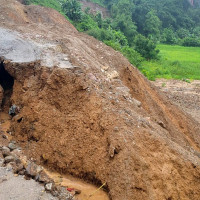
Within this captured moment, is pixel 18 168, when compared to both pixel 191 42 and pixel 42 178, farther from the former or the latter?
pixel 191 42

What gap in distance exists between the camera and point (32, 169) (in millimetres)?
5125

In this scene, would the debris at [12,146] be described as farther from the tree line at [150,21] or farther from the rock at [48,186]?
the tree line at [150,21]

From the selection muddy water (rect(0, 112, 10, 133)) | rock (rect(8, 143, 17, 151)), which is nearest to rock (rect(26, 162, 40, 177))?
rock (rect(8, 143, 17, 151))

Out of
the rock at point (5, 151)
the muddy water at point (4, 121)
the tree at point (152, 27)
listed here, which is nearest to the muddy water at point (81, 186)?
the rock at point (5, 151)

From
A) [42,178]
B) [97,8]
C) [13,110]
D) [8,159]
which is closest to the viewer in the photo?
[42,178]

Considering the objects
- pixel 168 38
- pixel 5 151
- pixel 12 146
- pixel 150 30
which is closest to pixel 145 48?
pixel 150 30

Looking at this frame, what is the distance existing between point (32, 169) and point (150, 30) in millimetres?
40362

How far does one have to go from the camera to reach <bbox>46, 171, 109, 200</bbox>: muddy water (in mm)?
4848

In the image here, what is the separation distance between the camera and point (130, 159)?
4.87 metres

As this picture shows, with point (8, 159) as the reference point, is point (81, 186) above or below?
below

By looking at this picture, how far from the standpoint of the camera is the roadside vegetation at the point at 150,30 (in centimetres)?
2453

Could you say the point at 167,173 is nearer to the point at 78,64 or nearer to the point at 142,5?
the point at 78,64

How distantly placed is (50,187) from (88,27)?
22110 mm

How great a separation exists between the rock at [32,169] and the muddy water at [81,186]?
296 millimetres
